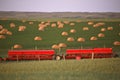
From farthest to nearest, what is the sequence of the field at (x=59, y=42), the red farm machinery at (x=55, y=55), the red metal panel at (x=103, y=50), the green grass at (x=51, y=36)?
the green grass at (x=51, y=36)
the red metal panel at (x=103, y=50)
the red farm machinery at (x=55, y=55)
the field at (x=59, y=42)

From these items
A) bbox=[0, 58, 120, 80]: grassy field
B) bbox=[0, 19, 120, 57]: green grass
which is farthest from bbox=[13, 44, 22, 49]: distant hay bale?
bbox=[0, 58, 120, 80]: grassy field

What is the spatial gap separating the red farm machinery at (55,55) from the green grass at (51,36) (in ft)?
1.54

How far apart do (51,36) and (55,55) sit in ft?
5.33

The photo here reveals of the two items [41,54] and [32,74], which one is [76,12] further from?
[32,74]

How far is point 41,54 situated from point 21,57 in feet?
1.66

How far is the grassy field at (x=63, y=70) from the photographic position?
646 cm

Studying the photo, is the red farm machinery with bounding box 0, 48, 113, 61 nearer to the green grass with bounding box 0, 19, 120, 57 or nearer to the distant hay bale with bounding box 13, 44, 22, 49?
the green grass with bounding box 0, 19, 120, 57

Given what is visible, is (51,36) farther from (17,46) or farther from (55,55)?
(55,55)

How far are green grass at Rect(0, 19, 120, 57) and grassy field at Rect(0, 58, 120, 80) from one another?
117cm

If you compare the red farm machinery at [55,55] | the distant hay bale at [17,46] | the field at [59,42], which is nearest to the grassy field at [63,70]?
the field at [59,42]

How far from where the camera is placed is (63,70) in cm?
690

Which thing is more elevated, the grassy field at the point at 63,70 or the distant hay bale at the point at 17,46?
the grassy field at the point at 63,70

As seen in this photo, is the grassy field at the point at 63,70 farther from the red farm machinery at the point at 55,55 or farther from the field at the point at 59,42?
the red farm machinery at the point at 55,55

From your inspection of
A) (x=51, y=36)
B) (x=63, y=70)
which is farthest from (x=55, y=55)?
(x=51, y=36)
